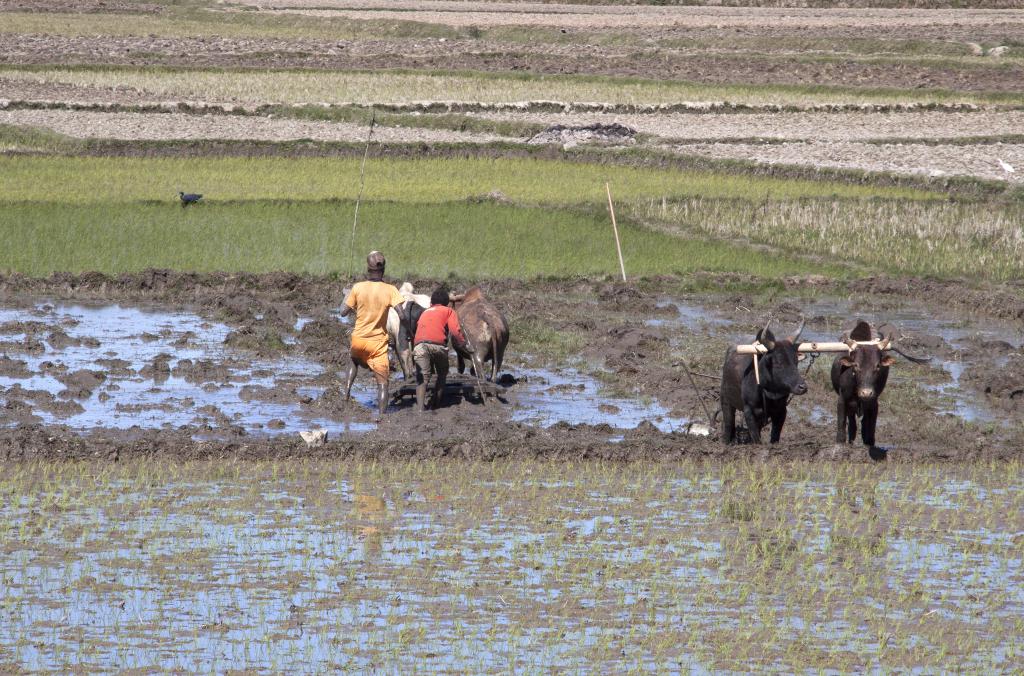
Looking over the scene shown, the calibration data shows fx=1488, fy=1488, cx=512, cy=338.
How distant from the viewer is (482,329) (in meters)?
12.4

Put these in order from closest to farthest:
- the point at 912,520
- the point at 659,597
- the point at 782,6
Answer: the point at 659,597
the point at 912,520
the point at 782,6

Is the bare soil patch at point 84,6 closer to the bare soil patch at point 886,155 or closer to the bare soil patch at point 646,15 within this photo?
the bare soil patch at point 646,15

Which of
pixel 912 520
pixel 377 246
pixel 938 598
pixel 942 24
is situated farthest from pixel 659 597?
pixel 942 24

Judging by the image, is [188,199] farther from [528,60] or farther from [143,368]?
[528,60]

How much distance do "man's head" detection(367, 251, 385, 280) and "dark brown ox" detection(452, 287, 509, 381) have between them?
100 centimetres

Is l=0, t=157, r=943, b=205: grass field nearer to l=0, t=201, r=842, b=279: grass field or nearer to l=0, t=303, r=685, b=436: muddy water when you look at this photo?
l=0, t=201, r=842, b=279: grass field

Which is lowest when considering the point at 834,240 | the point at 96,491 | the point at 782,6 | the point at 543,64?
the point at 96,491

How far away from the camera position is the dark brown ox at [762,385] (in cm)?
1013

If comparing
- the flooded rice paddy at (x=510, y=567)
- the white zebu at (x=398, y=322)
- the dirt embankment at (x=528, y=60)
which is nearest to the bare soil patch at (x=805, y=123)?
the dirt embankment at (x=528, y=60)

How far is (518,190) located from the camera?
23.5 meters

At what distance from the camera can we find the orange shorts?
38.1 ft

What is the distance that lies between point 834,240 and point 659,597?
42.6 ft

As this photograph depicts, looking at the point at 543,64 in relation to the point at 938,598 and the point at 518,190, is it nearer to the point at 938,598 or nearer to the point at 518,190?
the point at 518,190

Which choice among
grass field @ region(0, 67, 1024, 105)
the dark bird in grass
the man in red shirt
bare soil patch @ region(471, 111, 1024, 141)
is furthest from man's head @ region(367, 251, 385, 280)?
grass field @ region(0, 67, 1024, 105)
